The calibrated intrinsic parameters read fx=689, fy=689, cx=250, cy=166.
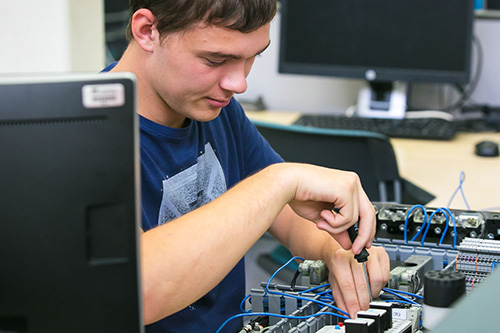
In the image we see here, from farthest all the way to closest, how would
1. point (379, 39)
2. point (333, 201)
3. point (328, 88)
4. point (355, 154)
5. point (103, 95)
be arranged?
point (328, 88) < point (379, 39) < point (355, 154) < point (333, 201) < point (103, 95)

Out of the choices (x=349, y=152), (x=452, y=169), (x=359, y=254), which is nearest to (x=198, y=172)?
(x=359, y=254)

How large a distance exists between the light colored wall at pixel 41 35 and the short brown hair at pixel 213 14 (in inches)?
49.4

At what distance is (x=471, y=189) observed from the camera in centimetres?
182

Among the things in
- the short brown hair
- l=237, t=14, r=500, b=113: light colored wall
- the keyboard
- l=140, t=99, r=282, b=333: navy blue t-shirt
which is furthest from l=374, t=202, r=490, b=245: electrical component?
l=237, t=14, r=500, b=113: light colored wall

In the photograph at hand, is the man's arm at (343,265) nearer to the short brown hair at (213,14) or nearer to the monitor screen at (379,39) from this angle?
the short brown hair at (213,14)

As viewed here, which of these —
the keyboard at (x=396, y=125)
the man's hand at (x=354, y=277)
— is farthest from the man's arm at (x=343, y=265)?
the keyboard at (x=396, y=125)

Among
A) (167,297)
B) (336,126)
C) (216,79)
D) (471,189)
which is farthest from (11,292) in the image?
(336,126)

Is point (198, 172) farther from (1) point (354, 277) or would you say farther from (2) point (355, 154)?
(2) point (355, 154)

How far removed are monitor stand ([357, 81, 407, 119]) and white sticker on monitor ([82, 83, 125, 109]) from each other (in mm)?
2099

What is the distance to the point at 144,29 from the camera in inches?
43.9

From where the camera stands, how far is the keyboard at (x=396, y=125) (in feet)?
7.85

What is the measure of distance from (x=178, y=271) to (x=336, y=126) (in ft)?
5.47

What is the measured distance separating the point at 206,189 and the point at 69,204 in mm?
654

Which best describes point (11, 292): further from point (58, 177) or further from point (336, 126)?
point (336, 126)
